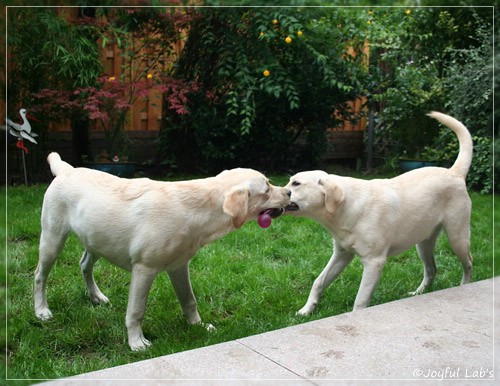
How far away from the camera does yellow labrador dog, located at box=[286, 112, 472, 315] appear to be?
131 inches

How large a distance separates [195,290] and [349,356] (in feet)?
4.98

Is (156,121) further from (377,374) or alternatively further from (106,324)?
(377,374)

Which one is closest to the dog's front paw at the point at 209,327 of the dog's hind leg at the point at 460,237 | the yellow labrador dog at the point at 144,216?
the yellow labrador dog at the point at 144,216

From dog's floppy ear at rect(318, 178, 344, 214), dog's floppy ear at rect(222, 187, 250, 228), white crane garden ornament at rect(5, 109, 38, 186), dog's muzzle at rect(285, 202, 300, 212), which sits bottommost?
white crane garden ornament at rect(5, 109, 38, 186)

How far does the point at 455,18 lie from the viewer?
337 inches

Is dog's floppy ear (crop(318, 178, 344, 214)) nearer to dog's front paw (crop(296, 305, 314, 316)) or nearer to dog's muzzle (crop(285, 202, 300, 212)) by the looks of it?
dog's muzzle (crop(285, 202, 300, 212))

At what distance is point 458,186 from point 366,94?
549cm

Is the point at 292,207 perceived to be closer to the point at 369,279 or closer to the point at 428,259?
the point at 369,279

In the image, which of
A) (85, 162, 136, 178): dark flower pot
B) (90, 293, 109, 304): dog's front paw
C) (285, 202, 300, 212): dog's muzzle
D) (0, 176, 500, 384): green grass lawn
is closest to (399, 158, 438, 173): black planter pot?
(0, 176, 500, 384): green grass lawn

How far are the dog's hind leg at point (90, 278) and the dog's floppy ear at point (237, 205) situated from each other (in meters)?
1.13

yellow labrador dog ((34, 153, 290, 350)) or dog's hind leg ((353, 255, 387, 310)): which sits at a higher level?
yellow labrador dog ((34, 153, 290, 350))

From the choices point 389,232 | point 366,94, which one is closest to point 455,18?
point 366,94

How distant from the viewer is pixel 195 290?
148 inches

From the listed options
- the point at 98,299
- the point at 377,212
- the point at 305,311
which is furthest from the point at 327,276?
the point at 98,299
